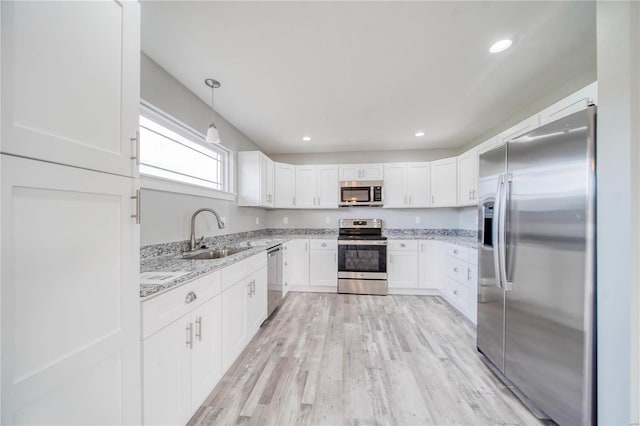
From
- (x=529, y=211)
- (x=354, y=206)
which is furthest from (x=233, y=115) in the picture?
(x=529, y=211)

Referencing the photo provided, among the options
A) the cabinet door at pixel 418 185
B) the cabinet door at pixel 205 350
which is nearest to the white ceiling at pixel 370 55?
the cabinet door at pixel 418 185

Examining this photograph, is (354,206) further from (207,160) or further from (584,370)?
(584,370)

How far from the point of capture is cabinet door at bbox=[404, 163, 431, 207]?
13.0 ft

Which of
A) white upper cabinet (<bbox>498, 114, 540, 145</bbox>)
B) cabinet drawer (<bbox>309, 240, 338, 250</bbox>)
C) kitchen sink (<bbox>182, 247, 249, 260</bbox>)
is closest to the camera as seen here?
white upper cabinet (<bbox>498, 114, 540, 145</bbox>)

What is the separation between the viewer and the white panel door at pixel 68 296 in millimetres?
600

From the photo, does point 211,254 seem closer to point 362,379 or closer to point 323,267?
point 362,379

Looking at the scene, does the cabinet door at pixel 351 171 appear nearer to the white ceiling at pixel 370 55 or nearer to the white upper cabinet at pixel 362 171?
the white upper cabinet at pixel 362 171

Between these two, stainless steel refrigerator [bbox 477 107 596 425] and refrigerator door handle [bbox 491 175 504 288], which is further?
refrigerator door handle [bbox 491 175 504 288]

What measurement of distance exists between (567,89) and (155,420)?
383 cm

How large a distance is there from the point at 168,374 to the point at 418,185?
3.94 m

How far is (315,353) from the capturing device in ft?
6.88

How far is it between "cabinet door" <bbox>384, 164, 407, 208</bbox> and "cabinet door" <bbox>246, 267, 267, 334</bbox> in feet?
8.20

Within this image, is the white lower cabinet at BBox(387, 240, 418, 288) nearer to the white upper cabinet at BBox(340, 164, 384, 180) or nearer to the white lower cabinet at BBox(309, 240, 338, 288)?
the white lower cabinet at BBox(309, 240, 338, 288)

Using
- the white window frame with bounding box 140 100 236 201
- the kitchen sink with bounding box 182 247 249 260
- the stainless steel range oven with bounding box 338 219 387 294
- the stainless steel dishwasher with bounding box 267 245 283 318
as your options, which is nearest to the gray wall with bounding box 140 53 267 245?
the white window frame with bounding box 140 100 236 201
